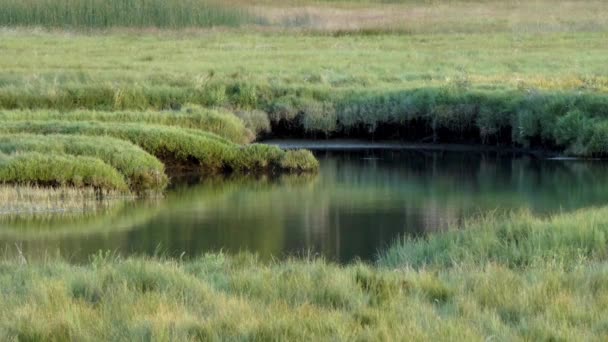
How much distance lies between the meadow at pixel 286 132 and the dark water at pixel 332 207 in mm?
516

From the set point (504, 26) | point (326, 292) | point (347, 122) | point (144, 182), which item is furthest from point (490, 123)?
point (504, 26)

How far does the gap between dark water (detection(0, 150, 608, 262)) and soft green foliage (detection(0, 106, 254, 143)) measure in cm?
258

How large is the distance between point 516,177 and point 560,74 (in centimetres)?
1080

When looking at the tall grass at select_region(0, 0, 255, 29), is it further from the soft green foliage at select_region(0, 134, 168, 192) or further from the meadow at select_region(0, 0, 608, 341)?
the soft green foliage at select_region(0, 134, 168, 192)

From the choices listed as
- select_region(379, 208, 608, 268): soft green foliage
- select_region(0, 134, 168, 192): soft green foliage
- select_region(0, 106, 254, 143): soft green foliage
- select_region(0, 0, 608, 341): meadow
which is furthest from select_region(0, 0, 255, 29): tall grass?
select_region(379, 208, 608, 268): soft green foliage

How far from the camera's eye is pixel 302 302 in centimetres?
932

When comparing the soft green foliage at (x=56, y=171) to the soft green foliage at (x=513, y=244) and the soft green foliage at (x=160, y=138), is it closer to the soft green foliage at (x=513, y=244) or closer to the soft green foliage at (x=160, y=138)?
the soft green foliage at (x=160, y=138)

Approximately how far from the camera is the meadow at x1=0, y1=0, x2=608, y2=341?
29.0 ft

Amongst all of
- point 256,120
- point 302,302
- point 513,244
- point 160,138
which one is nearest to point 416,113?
point 256,120

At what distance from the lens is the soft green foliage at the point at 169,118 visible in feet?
94.8

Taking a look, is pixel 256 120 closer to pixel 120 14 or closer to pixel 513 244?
pixel 513 244

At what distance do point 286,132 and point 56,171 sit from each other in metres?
10.9

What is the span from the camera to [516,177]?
2648cm

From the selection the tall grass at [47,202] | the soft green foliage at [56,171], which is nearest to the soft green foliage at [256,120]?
the soft green foliage at [56,171]
